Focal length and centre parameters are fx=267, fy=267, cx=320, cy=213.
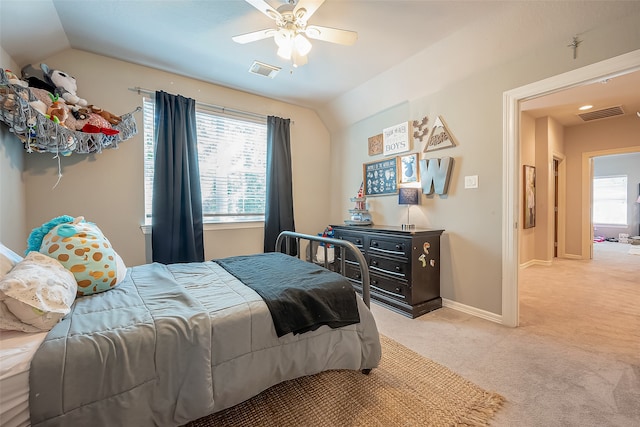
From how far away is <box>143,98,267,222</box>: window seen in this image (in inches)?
131

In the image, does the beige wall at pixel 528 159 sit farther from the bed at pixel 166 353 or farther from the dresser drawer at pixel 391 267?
the bed at pixel 166 353

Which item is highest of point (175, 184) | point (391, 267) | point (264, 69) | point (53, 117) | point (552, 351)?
point (264, 69)

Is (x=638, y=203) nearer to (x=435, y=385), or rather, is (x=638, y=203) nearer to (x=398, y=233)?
(x=398, y=233)

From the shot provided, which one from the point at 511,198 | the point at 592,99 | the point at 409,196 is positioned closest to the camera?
the point at 511,198

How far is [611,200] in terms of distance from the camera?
25.0 ft

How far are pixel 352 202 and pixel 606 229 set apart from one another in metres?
8.57

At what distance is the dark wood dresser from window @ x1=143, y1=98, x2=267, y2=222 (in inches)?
66.3

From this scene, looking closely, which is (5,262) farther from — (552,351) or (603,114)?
(603,114)

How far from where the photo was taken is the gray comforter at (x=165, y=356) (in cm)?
91

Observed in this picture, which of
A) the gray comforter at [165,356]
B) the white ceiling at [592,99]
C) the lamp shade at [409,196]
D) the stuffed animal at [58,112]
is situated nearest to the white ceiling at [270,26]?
the stuffed animal at [58,112]

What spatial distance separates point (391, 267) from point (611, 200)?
29.6ft

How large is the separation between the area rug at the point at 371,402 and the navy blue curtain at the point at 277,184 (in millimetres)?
2300

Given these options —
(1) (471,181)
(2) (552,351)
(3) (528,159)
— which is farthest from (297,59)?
(3) (528,159)

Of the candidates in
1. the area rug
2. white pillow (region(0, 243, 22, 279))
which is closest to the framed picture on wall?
the area rug
